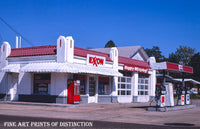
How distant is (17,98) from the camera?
89.9ft

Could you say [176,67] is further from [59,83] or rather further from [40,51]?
[40,51]

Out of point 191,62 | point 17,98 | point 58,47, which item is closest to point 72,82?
point 58,47

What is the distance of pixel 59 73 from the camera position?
24.8 metres

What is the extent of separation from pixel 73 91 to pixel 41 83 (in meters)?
3.62

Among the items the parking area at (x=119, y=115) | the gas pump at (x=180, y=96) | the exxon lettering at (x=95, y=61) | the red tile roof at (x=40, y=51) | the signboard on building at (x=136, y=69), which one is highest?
the red tile roof at (x=40, y=51)

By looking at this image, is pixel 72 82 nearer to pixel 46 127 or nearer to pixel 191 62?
pixel 46 127

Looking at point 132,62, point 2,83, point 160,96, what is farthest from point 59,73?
point 132,62

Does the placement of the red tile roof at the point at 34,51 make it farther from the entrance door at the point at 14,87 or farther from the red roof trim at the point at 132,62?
the red roof trim at the point at 132,62

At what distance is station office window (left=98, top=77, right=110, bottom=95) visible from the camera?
1139 inches

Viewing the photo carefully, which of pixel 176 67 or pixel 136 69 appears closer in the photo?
pixel 176 67

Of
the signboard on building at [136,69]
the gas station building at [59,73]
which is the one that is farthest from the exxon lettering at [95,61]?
the signboard on building at [136,69]

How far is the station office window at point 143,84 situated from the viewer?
3485 cm

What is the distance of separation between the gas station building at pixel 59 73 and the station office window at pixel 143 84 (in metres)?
2.86

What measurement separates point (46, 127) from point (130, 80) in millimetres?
22847
